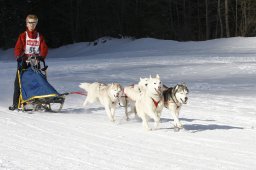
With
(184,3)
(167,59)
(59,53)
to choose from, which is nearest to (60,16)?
(59,53)

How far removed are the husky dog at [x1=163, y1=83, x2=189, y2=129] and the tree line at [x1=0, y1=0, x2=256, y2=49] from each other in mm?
28443

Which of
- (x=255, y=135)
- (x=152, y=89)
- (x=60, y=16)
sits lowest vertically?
(x=255, y=135)

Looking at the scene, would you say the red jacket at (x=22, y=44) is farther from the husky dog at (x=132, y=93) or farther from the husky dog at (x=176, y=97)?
the husky dog at (x=176, y=97)

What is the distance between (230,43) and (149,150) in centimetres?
2247

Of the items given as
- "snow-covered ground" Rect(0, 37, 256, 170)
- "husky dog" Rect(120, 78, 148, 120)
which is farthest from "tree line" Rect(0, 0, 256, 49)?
"husky dog" Rect(120, 78, 148, 120)

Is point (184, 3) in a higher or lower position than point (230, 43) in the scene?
higher

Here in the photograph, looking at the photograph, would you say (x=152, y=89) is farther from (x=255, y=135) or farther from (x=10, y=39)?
(x=10, y=39)

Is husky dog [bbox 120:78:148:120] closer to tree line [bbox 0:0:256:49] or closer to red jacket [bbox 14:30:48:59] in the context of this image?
red jacket [bbox 14:30:48:59]

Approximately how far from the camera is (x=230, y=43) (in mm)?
27125

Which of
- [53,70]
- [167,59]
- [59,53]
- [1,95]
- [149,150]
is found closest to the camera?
[149,150]

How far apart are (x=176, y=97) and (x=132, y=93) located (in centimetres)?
109

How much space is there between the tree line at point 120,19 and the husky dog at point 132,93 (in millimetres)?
27600

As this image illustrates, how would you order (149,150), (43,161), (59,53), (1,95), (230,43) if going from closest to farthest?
(43,161) → (149,150) → (1,95) → (230,43) → (59,53)

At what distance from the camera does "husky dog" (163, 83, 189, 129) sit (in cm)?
667
